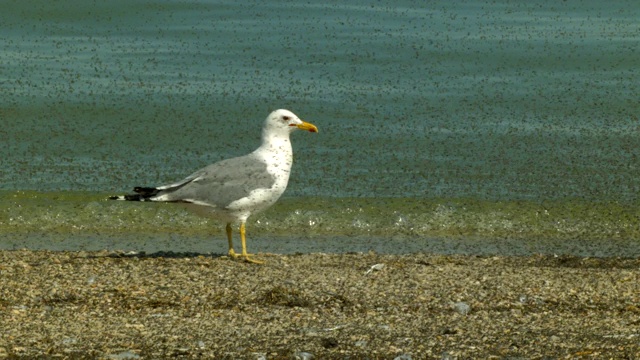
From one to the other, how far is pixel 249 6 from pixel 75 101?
4455 mm

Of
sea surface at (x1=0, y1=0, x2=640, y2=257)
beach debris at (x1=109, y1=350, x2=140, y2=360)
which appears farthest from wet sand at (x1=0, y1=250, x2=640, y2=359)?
sea surface at (x1=0, y1=0, x2=640, y2=257)

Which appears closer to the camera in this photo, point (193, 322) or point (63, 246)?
point (193, 322)

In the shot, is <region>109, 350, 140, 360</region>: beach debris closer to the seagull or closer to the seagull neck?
the seagull

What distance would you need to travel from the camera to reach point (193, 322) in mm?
6719

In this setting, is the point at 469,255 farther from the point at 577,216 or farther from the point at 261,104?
the point at 261,104

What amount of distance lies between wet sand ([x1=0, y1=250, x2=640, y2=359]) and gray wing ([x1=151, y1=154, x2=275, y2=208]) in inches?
16.9

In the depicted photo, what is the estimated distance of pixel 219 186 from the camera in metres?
8.62

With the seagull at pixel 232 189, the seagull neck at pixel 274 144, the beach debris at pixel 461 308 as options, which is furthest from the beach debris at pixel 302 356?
the seagull neck at pixel 274 144

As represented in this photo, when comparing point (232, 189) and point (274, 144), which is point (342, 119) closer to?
point (274, 144)

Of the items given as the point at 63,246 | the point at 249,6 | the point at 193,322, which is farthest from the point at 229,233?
the point at 249,6

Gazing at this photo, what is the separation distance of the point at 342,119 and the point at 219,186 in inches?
178

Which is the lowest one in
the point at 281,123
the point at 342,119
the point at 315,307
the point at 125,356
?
the point at 342,119

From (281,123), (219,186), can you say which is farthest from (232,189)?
(281,123)

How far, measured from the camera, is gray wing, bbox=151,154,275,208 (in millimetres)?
8594
